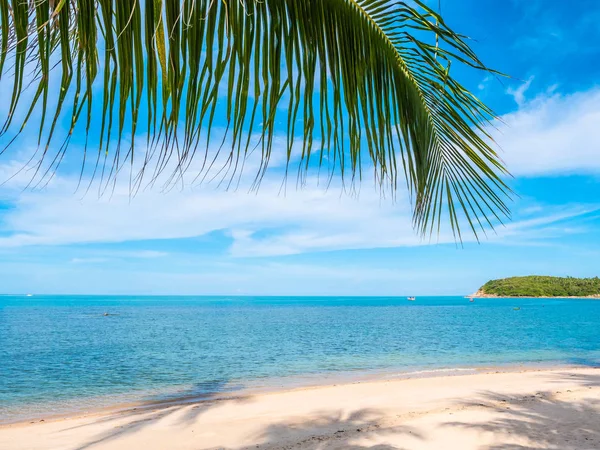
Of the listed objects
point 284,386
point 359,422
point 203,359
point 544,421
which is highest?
point 544,421

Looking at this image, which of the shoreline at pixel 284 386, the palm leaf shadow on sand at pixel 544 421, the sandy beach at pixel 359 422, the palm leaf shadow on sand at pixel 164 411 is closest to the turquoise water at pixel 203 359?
the palm leaf shadow on sand at pixel 164 411

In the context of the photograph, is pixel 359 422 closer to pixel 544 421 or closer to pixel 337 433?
pixel 337 433

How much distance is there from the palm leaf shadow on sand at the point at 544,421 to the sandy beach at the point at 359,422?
0.07 ft

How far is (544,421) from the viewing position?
33.1 ft

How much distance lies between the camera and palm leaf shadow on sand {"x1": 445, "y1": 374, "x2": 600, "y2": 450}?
8.05 meters

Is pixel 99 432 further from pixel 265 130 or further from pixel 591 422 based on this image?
pixel 265 130

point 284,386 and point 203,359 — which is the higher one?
point 284,386

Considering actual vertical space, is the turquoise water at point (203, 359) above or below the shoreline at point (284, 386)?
below

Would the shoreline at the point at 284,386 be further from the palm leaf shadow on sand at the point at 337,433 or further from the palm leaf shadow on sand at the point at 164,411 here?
the palm leaf shadow on sand at the point at 337,433

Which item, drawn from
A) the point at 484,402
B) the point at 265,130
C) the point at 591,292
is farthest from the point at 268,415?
the point at 591,292

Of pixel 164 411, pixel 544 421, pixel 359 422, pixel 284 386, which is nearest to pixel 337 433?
pixel 359 422

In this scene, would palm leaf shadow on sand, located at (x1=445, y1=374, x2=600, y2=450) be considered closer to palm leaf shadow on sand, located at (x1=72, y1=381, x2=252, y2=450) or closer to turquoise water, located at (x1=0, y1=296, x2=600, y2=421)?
palm leaf shadow on sand, located at (x1=72, y1=381, x2=252, y2=450)

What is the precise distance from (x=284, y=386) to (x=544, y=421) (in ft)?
36.4

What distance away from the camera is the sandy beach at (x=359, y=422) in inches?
346
